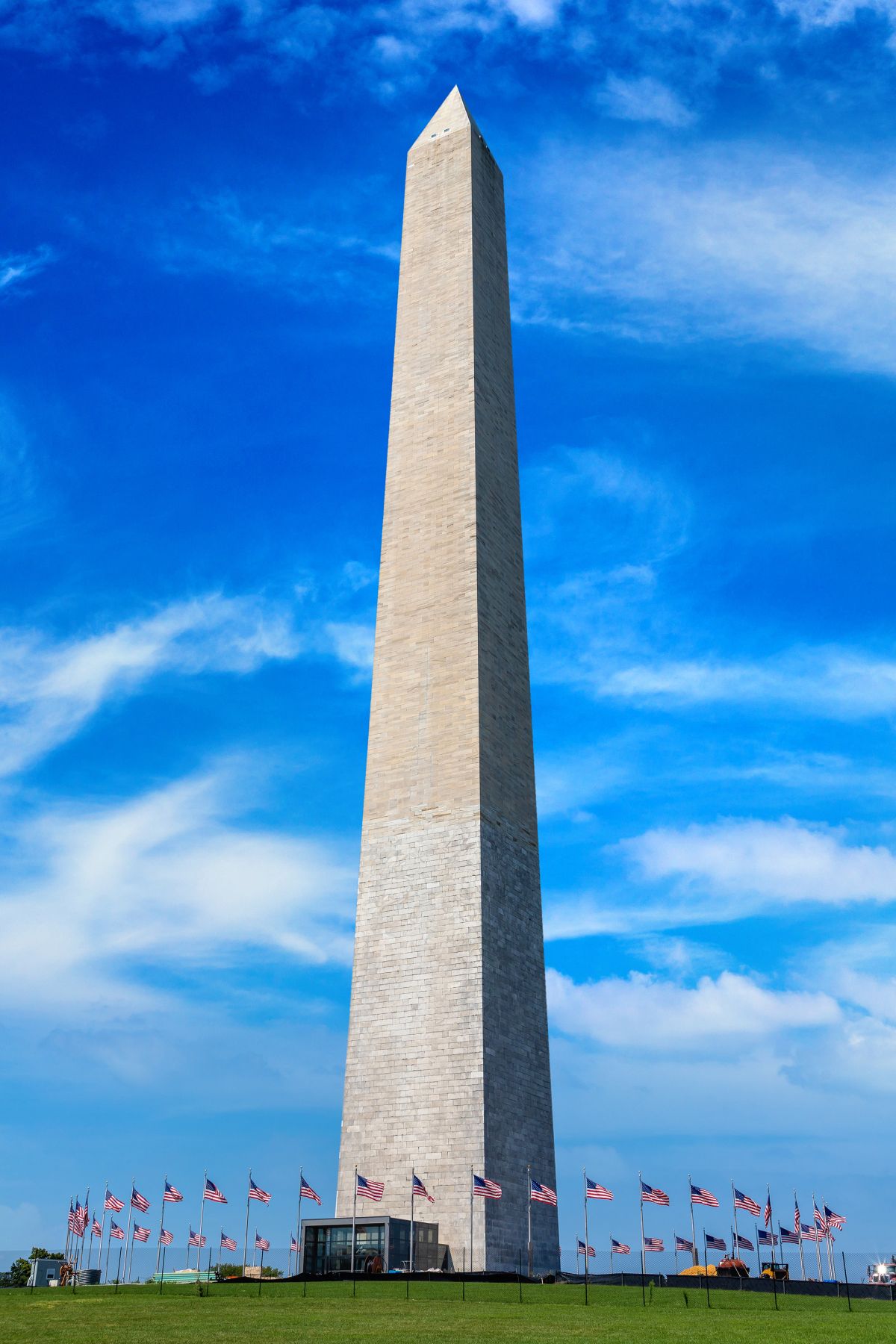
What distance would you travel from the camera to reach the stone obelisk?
37125 mm

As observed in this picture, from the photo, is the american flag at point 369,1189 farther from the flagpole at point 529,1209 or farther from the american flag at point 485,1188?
the flagpole at point 529,1209

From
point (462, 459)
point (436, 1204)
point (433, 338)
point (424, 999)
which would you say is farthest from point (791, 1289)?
point (433, 338)

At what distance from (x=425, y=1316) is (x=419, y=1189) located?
931 centimetres

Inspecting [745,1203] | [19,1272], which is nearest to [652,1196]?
[745,1203]

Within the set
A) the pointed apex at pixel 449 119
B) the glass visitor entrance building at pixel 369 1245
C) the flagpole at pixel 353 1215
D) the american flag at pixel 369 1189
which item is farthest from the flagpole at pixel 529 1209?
the pointed apex at pixel 449 119

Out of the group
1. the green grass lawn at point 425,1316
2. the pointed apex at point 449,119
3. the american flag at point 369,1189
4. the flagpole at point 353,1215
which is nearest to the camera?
the green grass lawn at point 425,1316

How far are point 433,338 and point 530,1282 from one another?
31042mm

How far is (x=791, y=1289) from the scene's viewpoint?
36781 mm

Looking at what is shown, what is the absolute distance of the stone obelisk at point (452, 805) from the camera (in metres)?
37.1

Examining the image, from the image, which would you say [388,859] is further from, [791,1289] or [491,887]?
[791,1289]

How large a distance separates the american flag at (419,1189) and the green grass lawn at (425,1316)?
9.10ft

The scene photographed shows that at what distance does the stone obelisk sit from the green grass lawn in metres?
4.76

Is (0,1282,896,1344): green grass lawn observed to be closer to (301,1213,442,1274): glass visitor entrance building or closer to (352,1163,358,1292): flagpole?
(352,1163,358,1292): flagpole

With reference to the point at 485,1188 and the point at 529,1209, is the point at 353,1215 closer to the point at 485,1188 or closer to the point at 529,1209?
the point at 485,1188
